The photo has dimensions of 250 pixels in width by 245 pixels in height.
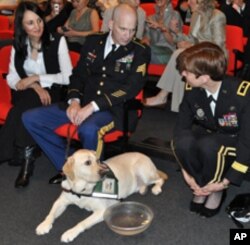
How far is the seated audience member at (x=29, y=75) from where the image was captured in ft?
11.2

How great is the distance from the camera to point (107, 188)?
9.31 ft

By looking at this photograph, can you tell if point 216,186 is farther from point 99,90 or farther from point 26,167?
point 26,167

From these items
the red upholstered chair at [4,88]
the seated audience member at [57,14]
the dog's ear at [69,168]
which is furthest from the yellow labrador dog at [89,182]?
the seated audience member at [57,14]

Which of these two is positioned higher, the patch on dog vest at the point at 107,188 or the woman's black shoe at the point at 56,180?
the patch on dog vest at the point at 107,188

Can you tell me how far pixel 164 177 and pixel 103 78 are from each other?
2.89 feet

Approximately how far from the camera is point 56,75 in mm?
3574

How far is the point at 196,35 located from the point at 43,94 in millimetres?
1683

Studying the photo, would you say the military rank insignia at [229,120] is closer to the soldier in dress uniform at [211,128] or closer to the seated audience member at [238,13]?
the soldier in dress uniform at [211,128]

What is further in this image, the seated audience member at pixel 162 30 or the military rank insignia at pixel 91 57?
the seated audience member at pixel 162 30

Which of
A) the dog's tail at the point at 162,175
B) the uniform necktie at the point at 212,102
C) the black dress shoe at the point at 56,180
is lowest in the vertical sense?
the black dress shoe at the point at 56,180

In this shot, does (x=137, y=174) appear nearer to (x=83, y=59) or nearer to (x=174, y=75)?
(x=83, y=59)

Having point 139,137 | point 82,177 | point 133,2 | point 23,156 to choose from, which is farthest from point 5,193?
point 133,2

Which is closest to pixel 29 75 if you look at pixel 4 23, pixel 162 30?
pixel 162 30

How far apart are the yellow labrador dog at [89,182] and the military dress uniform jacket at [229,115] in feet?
1.31
